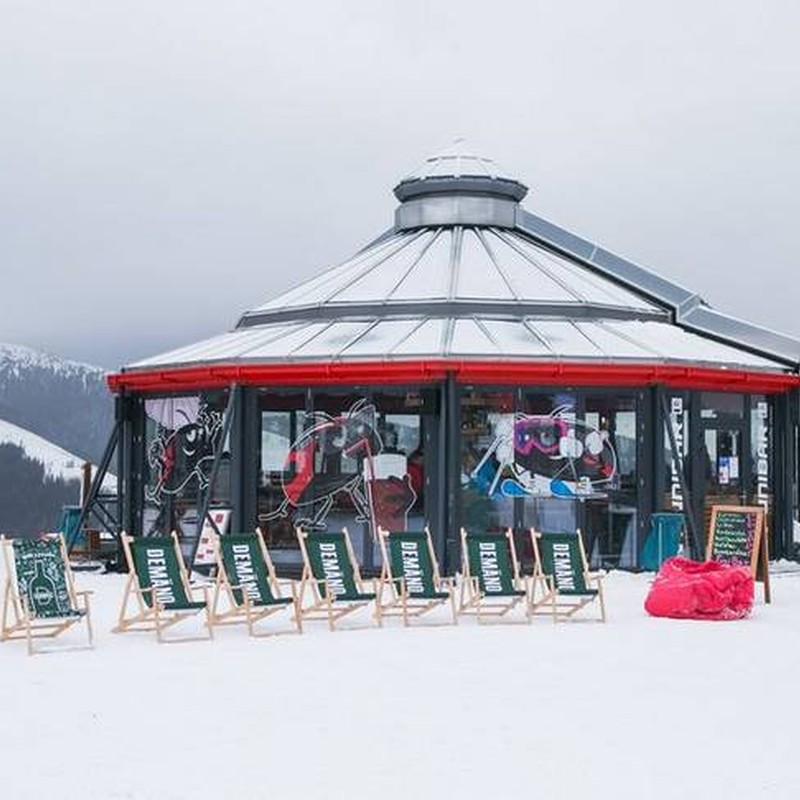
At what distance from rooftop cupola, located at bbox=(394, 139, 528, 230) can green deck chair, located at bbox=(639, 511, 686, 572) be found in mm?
5612

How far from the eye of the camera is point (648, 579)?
557 inches

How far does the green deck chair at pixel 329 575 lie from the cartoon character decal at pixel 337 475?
3.19 meters

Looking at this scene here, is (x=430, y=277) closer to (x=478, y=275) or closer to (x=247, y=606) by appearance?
(x=478, y=275)

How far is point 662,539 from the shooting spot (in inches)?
571

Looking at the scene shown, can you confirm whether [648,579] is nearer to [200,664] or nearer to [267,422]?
[267,422]

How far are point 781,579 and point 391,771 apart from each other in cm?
972

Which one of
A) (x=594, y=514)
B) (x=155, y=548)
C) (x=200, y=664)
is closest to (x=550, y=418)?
(x=594, y=514)

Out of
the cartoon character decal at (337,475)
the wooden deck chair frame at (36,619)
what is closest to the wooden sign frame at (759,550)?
the cartoon character decal at (337,475)

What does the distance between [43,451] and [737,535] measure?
9717 cm

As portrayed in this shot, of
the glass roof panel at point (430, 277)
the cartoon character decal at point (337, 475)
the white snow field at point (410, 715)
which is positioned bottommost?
the white snow field at point (410, 715)

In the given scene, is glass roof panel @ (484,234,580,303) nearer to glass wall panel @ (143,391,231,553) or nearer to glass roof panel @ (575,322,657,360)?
glass roof panel @ (575,322,657,360)

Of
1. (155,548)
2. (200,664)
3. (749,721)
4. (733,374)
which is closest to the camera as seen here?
(749,721)

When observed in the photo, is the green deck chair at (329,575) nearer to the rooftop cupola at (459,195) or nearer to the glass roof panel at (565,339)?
the glass roof panel at (565,339)

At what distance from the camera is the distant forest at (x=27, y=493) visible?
2813 inches
